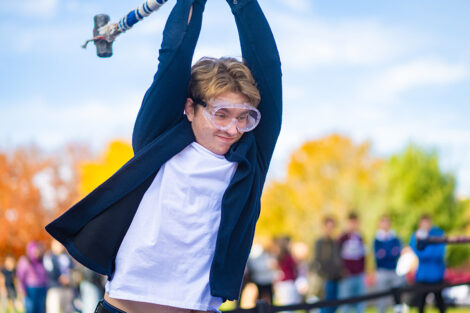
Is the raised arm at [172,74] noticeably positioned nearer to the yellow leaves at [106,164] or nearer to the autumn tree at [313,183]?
the autumn tree at [313,183]

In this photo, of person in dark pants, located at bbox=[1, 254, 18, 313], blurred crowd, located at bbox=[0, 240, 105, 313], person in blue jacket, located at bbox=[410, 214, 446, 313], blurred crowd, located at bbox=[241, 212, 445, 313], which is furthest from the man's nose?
person in dark pants, located at bbox=[1, 254, 18, 313]

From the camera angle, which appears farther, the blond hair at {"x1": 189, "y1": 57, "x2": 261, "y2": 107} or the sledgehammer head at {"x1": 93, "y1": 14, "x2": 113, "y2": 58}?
the sledgehammer head at {"x1": 93, "y1": 14, "x2": 113, "y2": 58}

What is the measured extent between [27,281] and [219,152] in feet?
30.2

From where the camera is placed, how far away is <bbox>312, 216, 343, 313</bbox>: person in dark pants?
26.6ft

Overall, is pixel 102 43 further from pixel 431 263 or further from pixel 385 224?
pixel 385 224

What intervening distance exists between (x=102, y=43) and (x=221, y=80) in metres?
0.59

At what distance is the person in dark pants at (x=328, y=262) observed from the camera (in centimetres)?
810

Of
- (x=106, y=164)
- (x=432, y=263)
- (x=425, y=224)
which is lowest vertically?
(x=432, y=263)

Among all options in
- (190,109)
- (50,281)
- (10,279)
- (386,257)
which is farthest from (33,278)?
(190,109)

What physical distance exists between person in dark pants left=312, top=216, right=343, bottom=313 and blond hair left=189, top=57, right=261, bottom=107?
261 inches

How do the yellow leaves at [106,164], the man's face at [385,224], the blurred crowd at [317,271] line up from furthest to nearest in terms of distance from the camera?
1. the yellow leaves at [106,164]
2. the man's face at [385,224]
3. the blurred crowd at [317,271]

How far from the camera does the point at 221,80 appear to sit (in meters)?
1.77

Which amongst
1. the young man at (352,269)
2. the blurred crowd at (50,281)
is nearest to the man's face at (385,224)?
the young man at (352,269)

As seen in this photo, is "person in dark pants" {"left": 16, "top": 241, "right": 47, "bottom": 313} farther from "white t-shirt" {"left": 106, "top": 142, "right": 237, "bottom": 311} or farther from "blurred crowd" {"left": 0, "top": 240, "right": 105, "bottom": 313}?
"white t-shirt" {"left": 106, "top": 142, "right": 237, "bottom": 311}
